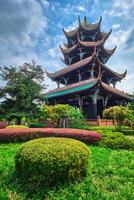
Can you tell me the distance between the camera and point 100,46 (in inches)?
1242

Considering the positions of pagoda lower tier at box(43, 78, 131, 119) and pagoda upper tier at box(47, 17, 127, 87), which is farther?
pagoda upper tier at box(47, 17, 127, 87)

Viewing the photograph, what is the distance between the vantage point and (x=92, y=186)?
Result: 5727mm

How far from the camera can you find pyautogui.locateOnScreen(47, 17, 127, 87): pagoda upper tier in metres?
29.1

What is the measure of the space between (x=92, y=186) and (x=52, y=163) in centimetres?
114

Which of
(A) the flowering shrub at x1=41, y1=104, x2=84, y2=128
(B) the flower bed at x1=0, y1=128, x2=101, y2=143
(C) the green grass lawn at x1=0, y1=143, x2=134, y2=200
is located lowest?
(C) the green grass lawn at x1=0, y1=143, x2=134, y2=200

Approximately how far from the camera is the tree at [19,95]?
22797 millimetres

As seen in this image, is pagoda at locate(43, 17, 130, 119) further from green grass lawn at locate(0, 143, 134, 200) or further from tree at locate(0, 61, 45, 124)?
green grass lawn at locate(0, 143, 134, 200)

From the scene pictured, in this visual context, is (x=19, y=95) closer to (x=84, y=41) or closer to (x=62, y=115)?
(x=62, y=115)

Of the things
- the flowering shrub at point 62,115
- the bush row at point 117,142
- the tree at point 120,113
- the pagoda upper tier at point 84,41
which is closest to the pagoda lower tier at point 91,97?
the flowering shrub at point 62,115

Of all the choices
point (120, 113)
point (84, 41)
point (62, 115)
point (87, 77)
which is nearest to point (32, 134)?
point (62, 115)

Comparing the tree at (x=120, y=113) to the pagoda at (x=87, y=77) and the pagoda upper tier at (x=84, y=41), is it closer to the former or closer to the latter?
the pagoda at (x=87, y=77)

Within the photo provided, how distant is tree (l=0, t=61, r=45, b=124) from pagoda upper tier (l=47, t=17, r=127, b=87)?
23.8 feet

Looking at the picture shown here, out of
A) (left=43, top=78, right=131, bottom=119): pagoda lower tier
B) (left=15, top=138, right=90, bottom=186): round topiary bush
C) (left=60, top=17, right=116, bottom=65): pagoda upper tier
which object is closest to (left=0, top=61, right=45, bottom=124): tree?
(left=43, top=78, right=131, bottom=119): pagoda lower tier

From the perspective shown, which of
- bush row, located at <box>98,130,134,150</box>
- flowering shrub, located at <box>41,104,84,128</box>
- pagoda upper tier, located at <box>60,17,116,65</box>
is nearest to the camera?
bush row, located at <box>98,130,134,150</box>
